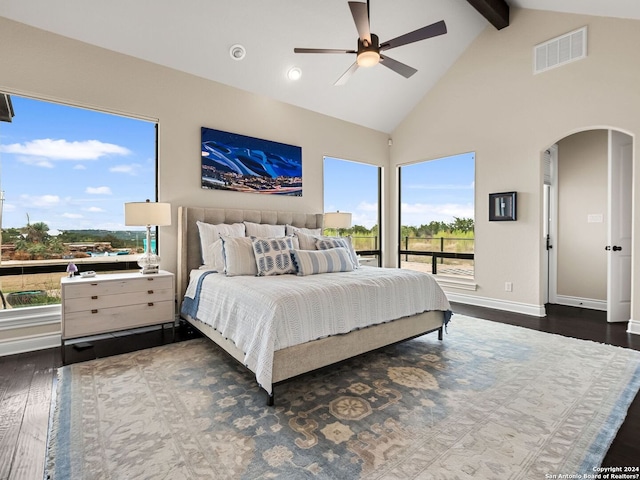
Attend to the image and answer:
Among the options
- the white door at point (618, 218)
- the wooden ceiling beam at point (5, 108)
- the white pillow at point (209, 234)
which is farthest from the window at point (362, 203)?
the wooden ceiling beam at point (5, 108)

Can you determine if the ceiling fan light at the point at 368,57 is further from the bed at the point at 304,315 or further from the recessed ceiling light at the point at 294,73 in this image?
the bed at the point at 304,315

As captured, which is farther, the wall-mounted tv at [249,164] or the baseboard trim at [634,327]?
the wall-mounted tv at [249,164]

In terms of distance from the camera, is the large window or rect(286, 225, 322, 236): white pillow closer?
the large window

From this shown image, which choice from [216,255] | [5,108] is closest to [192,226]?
[216,255]

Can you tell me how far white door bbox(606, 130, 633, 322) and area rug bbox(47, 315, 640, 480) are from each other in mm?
1404

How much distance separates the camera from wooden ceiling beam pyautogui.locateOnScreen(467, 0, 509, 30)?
162 inches

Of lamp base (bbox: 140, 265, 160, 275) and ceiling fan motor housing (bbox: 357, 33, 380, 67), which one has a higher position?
ceiling fan motor housing (bbox: 357, 33, 380, 67)

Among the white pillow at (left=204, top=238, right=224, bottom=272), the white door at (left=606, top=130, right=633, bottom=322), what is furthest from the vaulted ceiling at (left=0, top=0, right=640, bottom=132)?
the white pillow at (left=204, top=238, right=224, bottom=272)

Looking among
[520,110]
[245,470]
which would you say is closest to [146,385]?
[245,470]

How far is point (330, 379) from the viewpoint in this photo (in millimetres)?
2551

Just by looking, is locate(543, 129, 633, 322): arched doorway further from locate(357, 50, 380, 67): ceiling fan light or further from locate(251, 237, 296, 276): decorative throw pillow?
locate(251, 237, 296, 276): decorative throw pillow

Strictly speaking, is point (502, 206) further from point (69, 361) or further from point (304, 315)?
point (69, 361)

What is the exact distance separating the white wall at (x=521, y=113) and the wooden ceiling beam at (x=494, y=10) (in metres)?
0.14

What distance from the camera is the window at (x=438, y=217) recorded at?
18.2 ft
